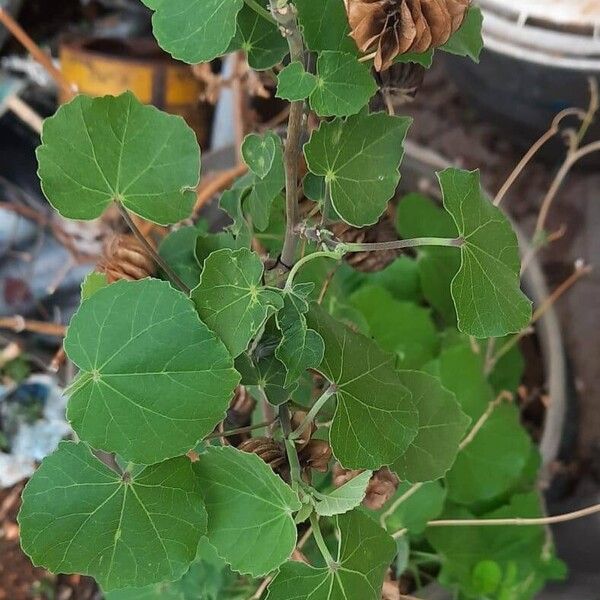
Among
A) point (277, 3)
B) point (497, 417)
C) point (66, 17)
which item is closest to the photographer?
point (277, 3)

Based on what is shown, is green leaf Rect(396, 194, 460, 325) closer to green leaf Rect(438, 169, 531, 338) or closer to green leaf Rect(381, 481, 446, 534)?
green leaf Rect(381, 481, 446, 534)

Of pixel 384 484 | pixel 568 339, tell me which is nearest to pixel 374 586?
pixel 384 484

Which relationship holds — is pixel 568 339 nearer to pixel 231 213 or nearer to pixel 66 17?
pixel 231 213

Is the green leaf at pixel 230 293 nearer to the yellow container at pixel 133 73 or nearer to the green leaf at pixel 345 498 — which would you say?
the green leaf at pixel 345 498

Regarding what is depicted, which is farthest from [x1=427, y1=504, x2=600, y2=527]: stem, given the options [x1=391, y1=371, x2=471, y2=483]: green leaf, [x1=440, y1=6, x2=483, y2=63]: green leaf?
[x1=440, y1=6, x2=483, y2=63]: green leaf

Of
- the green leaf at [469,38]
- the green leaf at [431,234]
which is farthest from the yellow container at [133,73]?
the green leaf at [469,38]

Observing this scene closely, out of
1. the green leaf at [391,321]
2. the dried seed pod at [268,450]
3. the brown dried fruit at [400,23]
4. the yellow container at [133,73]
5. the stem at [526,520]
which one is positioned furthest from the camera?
the yellow container at [133,73]

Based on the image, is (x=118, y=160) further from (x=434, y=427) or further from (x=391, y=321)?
(x=391, y=321)
